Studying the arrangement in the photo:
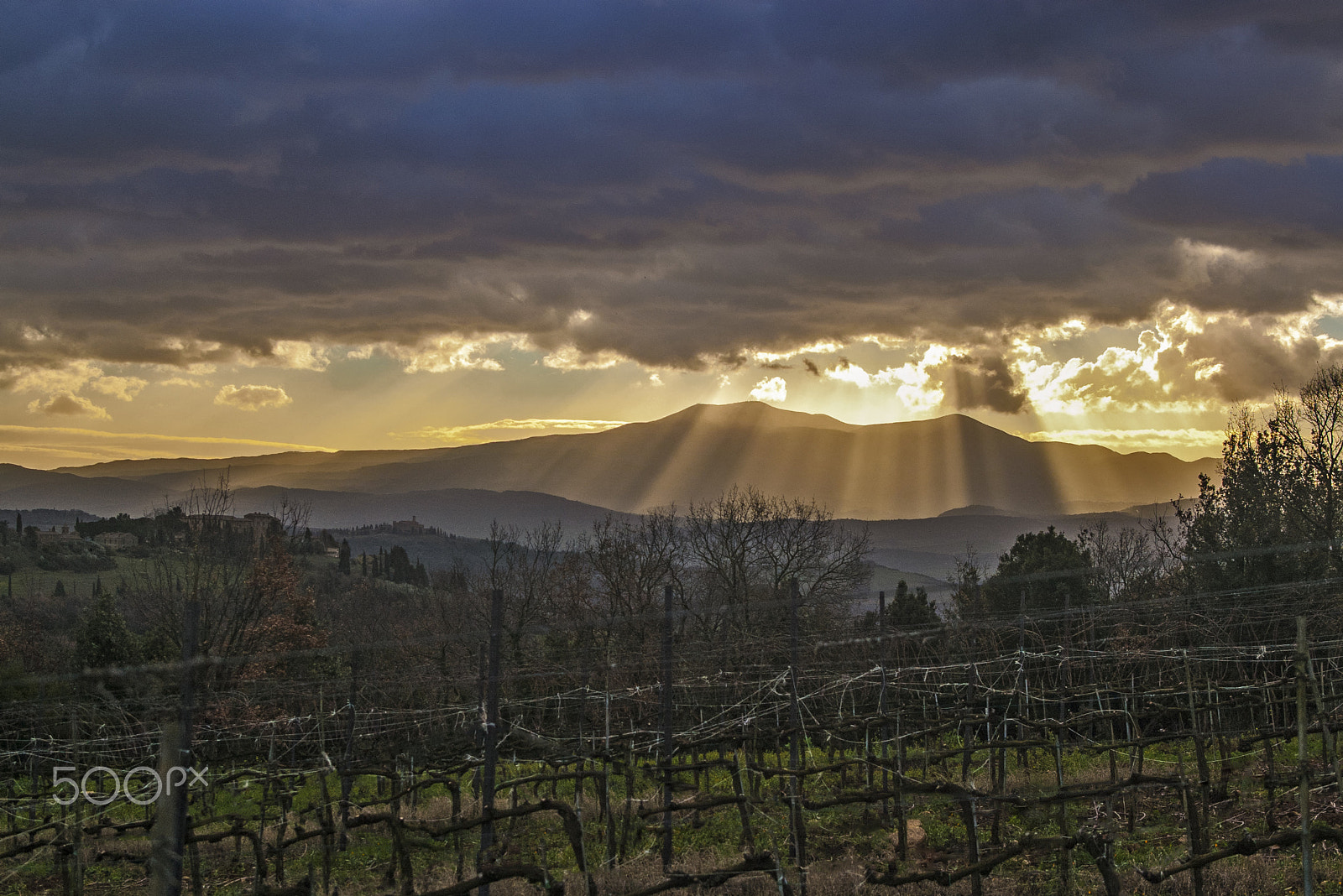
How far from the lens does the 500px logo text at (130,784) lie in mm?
8531

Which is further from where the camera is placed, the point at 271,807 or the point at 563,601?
the point at 563,601

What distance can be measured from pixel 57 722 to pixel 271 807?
1266cm

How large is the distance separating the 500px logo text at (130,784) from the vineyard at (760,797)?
0.13 metres

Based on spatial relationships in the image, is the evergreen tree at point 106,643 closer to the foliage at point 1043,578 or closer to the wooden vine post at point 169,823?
the foliage at point 1043,578

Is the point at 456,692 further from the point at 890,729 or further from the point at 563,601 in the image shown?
the point at 890,729

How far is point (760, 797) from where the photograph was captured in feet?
56.2

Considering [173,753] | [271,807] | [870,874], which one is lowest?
[271,807]

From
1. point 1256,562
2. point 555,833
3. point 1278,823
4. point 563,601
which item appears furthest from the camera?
point 563,601

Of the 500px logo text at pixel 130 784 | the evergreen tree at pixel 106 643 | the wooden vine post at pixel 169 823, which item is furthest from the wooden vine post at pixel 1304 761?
the evergreen tree at pixel 106 643

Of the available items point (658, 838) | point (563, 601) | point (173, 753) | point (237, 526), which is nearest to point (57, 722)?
point (237, 526)

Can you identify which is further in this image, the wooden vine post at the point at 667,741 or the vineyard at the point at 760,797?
the wooden vine post at the point at 667,741

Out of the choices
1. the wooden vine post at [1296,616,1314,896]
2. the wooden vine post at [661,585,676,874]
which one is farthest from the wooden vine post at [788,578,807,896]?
the wooden vine post at [1296,616,1314,896]

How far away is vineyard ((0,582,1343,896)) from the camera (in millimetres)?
11820

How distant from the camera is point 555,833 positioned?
18219 millimetres
